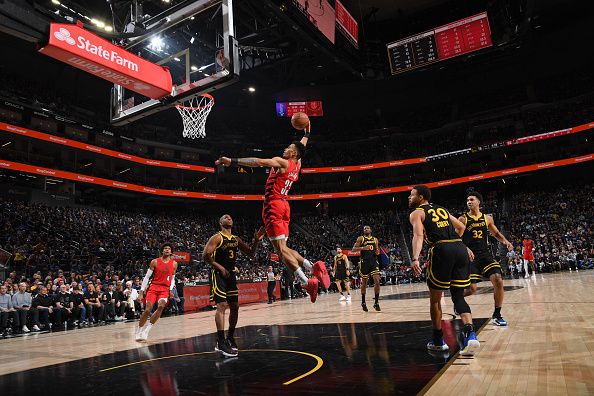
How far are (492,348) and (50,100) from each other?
29.4 m

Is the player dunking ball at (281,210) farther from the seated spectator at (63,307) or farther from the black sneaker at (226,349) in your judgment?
the seated spectator at (63,307)

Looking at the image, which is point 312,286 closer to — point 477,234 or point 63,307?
point 477,234

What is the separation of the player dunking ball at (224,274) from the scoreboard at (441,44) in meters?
20.4

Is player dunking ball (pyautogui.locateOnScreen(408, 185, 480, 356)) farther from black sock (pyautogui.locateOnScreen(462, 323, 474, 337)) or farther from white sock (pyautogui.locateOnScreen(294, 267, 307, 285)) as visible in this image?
white sock (pyautogui.locateOnScreen(294, 267, 307, 285))

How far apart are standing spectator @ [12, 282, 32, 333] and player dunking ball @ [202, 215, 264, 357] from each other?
9.01m

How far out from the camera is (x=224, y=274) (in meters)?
5.94

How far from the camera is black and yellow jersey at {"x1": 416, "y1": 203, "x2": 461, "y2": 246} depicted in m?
4.93

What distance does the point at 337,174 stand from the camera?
131ft

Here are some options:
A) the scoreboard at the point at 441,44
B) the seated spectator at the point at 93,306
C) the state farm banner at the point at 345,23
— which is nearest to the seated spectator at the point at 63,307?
the seated spectator at the point at 93,306

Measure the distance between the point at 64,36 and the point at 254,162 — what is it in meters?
4.01

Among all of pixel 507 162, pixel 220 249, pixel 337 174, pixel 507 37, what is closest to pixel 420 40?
pixel 507 37

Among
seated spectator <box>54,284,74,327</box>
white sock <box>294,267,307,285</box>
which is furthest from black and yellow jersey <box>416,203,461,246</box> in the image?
seated spectator <box>54,284,74,327</box>

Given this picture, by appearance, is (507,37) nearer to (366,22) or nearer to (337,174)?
(366,22)

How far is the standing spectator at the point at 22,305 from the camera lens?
12009mm
